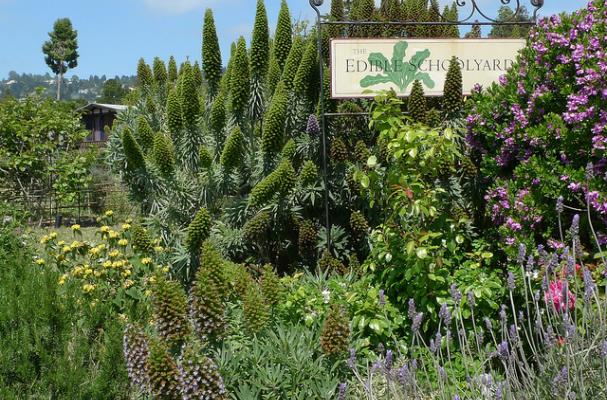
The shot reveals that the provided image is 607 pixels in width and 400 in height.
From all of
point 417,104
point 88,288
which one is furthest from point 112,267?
point 417,104

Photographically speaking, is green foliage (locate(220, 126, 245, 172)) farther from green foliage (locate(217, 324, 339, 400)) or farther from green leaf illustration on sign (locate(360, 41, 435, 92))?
green foliage (locate(217, 324, 339, 400))

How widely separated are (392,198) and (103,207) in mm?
13174

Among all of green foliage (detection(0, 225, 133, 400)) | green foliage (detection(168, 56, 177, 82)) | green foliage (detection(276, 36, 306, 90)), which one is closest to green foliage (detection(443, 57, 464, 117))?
green foliage (detection(276, 36, 306, 90))

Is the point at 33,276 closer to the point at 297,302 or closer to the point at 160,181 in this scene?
the point at 297,302

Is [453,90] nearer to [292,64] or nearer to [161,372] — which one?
[292,64]

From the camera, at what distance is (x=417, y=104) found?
529cm

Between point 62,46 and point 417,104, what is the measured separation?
73.3 meters

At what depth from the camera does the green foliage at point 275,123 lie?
18.2ft

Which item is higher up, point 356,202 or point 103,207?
point 356,202

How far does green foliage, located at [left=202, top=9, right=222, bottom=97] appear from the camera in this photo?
246 inches

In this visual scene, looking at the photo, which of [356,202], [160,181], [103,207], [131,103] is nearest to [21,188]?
[103,207]

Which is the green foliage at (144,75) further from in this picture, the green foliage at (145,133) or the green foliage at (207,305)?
the green foliage at (207,305)

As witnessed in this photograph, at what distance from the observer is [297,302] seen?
3.96m

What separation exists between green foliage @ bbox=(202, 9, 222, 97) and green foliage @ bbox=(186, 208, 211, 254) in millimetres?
1937
